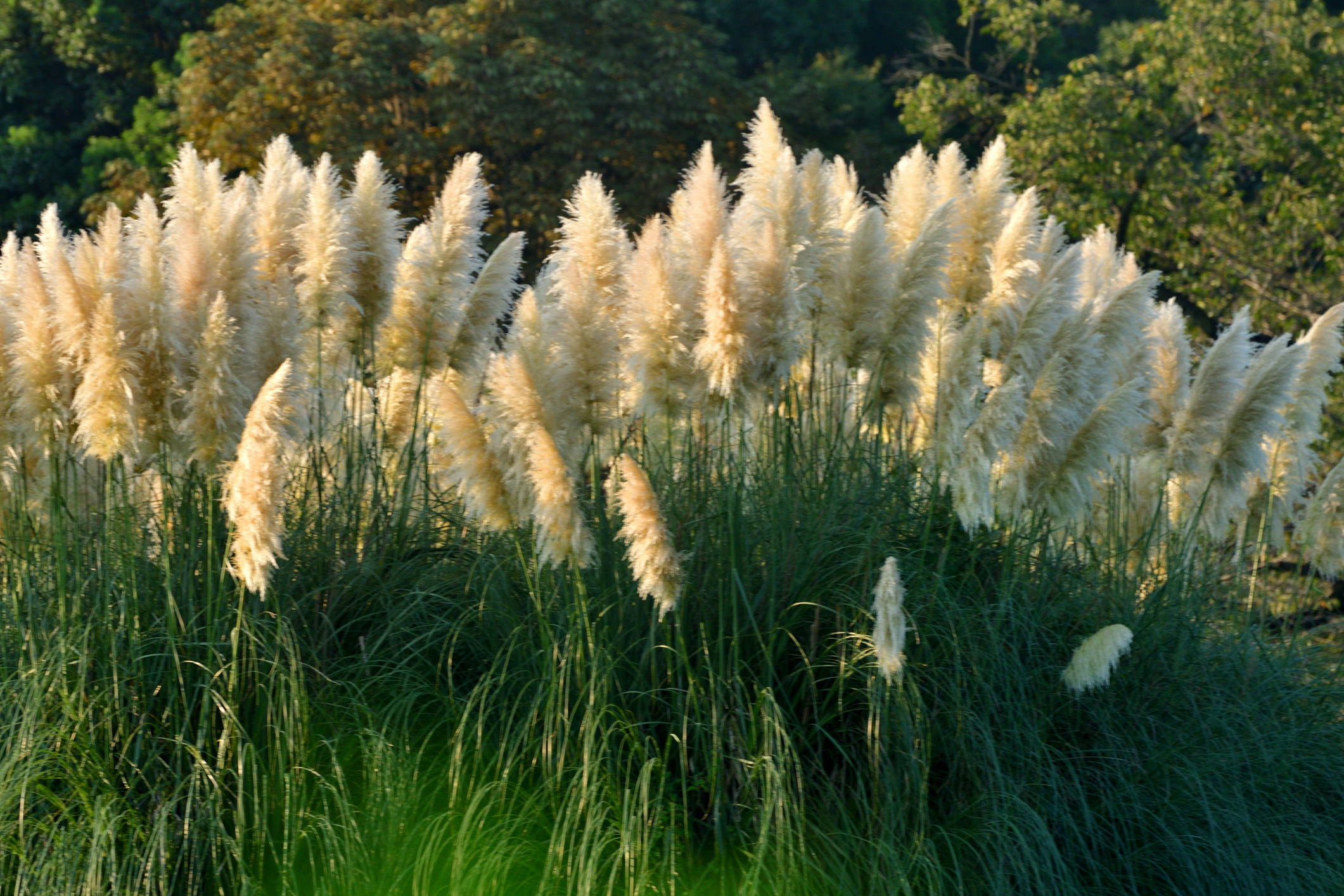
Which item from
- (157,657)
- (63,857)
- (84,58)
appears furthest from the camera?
(84,58)

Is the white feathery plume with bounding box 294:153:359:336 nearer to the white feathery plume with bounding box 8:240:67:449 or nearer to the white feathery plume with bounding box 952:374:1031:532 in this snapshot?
the white feathery plume with bounding box 8:240:67:449

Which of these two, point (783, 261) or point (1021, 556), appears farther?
point (1021, 556)

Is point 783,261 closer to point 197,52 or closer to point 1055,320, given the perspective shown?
point 1055,320

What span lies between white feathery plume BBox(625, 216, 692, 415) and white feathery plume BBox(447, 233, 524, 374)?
3.07ft

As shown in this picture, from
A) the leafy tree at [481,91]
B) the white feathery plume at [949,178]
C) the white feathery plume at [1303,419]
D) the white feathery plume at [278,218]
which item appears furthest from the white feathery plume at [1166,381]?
the leafy tree at [481,91]

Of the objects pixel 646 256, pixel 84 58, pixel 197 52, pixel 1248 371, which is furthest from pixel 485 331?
pixel 84 58

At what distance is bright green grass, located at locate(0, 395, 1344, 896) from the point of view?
12.5ft

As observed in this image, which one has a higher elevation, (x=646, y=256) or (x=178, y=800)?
(x=646, y=256)

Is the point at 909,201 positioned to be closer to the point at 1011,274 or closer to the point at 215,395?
the point at 1011,274

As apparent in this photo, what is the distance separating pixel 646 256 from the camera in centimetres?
424

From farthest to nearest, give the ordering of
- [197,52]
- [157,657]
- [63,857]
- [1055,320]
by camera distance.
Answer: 1. [197,52]
2. [1055,320]
3. [157,657]
4. [63,857]

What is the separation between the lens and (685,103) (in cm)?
2006

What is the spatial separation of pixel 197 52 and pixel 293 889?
713 inches

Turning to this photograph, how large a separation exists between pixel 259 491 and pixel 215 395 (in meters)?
0.67
